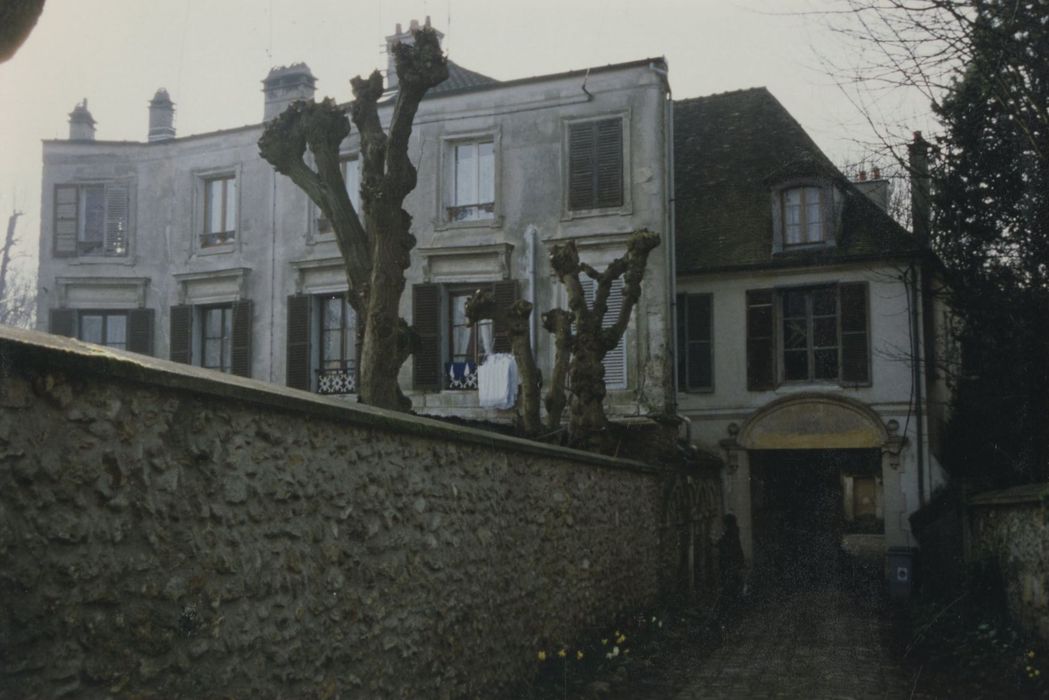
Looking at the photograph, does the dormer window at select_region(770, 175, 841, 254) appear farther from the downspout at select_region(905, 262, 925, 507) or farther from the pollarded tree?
the pollarded tree

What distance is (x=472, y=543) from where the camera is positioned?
312 inches

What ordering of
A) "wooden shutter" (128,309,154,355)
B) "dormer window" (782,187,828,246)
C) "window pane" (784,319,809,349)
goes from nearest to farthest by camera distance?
"window pane" (784,319,809,349)
"dormer window" (782,187,828,246)
"wooden shutter" (128,309,154,355)

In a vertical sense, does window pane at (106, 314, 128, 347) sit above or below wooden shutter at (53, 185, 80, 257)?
below

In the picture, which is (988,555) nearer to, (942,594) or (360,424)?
(942,594)

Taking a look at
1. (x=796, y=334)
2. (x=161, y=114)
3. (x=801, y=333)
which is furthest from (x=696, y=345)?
(x=161, y=114)

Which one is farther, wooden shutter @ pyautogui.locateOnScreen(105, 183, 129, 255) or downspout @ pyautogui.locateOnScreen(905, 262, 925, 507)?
wooden shutter @ pyautogui.locateOnScreen(105, 183, 129, 255)

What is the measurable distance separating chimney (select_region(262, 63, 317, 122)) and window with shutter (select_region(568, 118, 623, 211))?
8.01m

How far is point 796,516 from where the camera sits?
2722 centimetres

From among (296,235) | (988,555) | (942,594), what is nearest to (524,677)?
(988,555)

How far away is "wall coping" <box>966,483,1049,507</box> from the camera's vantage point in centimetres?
1091

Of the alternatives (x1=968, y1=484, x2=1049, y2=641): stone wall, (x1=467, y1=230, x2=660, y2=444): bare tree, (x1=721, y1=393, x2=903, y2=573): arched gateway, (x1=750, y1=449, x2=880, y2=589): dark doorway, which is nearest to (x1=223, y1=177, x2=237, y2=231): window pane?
(x1=721, y1=393, x2=903, y2=573): arched gateway

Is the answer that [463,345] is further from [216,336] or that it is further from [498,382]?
[216,336]

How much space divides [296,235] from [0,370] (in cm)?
2132

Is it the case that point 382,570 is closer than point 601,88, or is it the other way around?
point 382,570
